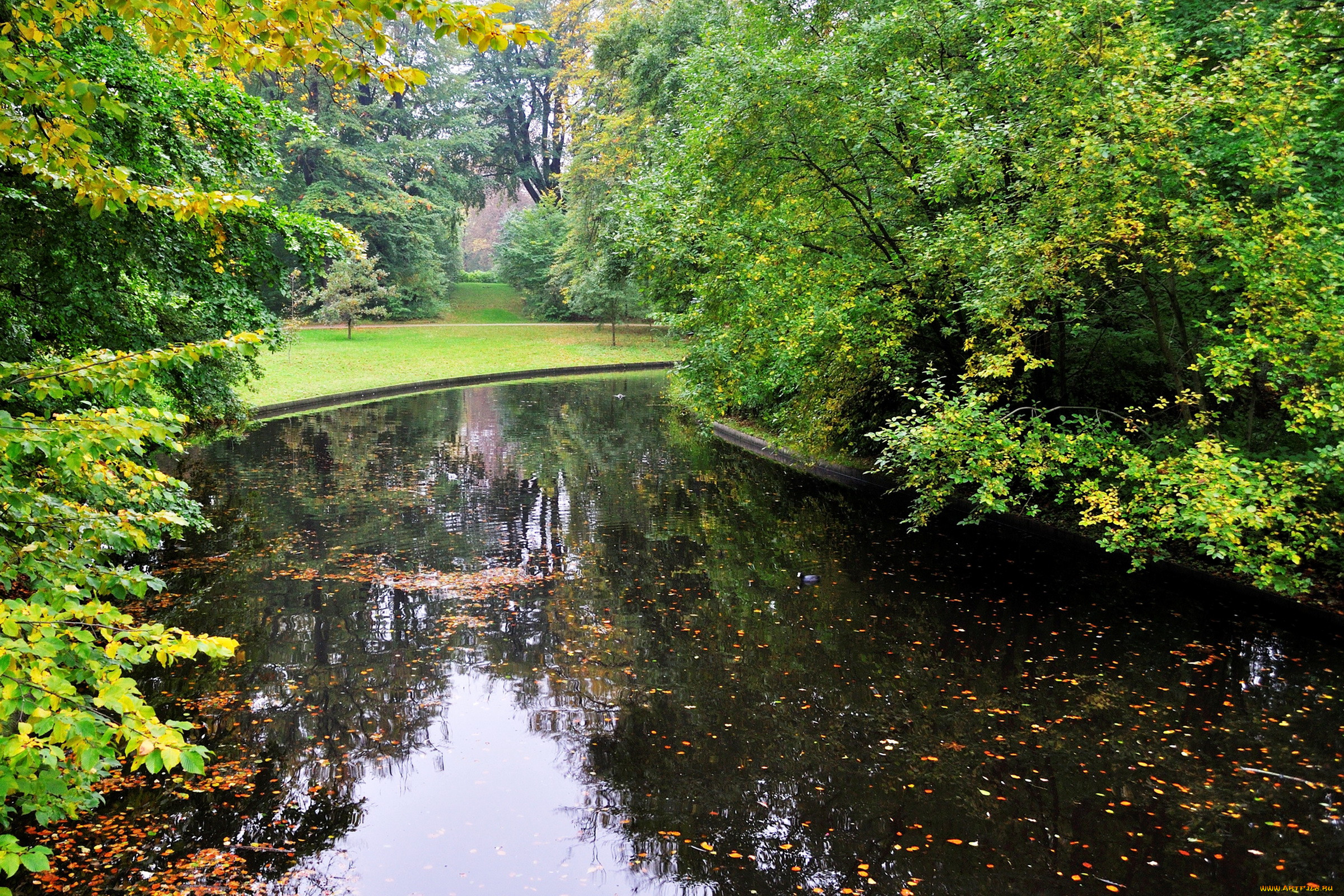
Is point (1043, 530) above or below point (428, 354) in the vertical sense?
below

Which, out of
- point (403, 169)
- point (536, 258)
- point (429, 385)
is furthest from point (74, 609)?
point (403, 169)

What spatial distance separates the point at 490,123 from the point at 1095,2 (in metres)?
56.4

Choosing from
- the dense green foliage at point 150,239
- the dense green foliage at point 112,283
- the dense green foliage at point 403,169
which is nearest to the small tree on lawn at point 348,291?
the dense green foliage at point 403,169

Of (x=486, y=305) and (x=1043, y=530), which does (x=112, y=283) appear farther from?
(x=486, y=305)

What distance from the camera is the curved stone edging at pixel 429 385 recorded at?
25984mm

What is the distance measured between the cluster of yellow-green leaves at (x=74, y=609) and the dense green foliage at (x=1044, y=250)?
7.23 m

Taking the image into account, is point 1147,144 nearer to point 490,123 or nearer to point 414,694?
point 414,694

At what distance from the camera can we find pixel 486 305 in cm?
5578

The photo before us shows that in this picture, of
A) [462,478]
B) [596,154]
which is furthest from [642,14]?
[462,478]

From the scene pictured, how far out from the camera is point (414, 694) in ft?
24.6

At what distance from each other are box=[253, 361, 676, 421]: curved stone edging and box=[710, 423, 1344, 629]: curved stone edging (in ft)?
10.00

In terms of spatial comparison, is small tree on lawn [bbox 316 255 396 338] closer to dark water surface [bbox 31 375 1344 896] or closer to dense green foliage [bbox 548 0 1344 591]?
dense green foliage [bbox 548 0 1344 591]

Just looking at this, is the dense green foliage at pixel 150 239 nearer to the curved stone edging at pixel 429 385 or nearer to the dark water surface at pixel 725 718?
the dark water surface at pixel 725 718

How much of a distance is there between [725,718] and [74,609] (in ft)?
16.6
